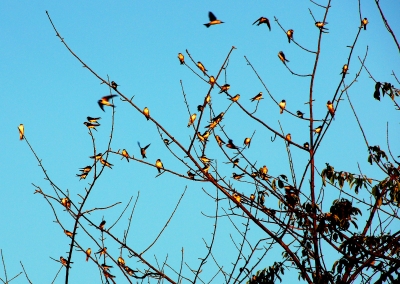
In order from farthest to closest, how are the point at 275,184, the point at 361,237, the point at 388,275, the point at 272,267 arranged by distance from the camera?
the point at 272,267 < the point at 275,184 < the point at 361,237 < the point at 388,275

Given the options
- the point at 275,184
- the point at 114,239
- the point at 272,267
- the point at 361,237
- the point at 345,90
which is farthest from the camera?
the point at 272,267

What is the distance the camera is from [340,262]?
13.4 feet

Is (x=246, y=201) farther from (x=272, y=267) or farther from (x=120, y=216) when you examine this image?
(x=272, y=267)

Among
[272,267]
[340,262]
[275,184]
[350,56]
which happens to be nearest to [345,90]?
[350,56]

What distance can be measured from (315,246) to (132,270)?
4.78 ft

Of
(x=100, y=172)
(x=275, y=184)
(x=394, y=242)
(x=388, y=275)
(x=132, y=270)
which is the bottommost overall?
(x=388, y=275)

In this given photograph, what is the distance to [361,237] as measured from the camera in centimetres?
432

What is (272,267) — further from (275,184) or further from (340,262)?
(340,262)

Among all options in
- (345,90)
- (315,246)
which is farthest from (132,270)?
(345,90)

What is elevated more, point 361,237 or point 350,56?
point 350,56

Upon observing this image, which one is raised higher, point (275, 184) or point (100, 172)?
point (275, 184)

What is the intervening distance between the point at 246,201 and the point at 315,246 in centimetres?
76

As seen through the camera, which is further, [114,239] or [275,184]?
[275,184]

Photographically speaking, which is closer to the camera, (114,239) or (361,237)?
(114,239)
